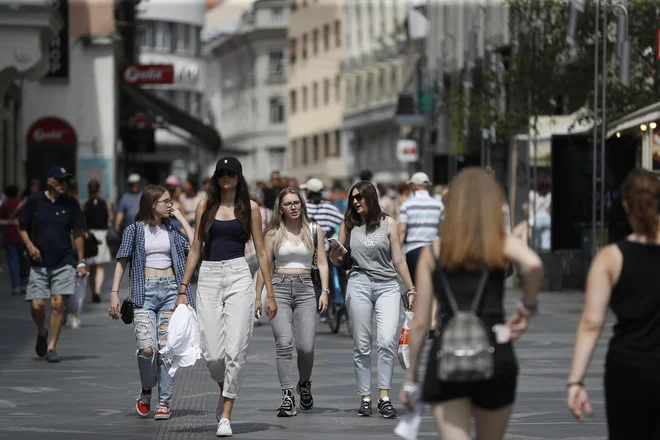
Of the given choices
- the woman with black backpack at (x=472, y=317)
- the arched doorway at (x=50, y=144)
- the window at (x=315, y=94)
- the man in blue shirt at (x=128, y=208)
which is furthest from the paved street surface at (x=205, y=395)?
the window at (x=315, y=94)

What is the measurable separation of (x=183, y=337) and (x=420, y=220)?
24.0ft

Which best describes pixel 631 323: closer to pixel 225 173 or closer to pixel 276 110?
pixel 225 173

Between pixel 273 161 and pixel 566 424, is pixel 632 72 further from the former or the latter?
pixel 273 161

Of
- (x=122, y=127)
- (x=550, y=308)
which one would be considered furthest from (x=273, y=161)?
(x=550, y=308)

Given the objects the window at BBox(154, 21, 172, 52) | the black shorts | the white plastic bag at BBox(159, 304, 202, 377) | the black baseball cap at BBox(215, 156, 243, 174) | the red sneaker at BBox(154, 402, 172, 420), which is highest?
the window at BBox(154, 21, 172, 52)

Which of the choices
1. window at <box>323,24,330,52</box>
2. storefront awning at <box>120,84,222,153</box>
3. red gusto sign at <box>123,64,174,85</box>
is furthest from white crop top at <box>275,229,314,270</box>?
A: window at <box>323,24,330,52</box>

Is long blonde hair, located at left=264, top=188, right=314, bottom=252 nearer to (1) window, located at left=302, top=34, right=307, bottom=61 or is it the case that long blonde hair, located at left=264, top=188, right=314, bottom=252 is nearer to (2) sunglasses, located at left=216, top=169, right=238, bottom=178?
(2) sunglasses, located at left=216, top=169, right=238, bottom=178

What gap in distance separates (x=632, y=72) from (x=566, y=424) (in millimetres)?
13930

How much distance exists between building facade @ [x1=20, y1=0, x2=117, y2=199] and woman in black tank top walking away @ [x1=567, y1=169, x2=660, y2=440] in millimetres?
34524

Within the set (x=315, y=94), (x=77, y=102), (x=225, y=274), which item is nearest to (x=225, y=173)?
(x=225, y=274)

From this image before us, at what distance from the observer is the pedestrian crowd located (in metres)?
6.40

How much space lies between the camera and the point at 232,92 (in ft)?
372

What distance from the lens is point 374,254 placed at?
1223 cm

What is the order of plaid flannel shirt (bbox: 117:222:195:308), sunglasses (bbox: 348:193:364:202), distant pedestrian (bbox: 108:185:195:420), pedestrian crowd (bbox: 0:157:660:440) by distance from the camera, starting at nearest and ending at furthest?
pedestrian crowd (bbox: 0:157:660:440)
distant pedestrian (bbox: 108:185:195:420)
plaid flannel shirt (bbox: 117:222:195:308)
sunglasses (bbox: 348:193:364:202)
